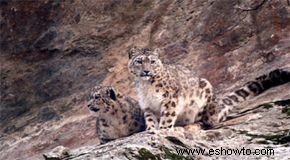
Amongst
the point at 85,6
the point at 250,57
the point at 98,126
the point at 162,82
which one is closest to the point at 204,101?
the point at 162,82

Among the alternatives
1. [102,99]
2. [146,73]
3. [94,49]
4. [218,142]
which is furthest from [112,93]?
[94,49]

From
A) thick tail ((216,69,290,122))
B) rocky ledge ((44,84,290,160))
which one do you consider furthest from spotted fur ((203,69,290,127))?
rocky ledge ((44,84,290,160))

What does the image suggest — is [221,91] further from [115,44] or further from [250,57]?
[115,44]

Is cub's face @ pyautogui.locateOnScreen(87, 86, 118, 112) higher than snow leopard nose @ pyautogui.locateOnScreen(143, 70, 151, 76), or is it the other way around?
snow leopard nose @ pyautogui.locateOnScreen(143, 70, 151, 76)

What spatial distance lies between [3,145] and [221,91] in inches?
251

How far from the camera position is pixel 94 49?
73.6ft

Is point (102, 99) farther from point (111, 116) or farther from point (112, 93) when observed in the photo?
point (111, 116)

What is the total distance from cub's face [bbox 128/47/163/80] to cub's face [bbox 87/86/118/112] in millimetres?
589

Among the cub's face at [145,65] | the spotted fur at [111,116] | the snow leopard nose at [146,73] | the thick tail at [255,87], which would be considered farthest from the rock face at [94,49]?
the snow leopard nose at [146,73]

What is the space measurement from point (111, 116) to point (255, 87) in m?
2.94

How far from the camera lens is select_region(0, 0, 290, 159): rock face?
18734 millimetres

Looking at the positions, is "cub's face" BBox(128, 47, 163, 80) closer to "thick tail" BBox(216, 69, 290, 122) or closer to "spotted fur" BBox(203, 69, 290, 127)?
"spotted fur" BBox(203, 69, 290, 127)

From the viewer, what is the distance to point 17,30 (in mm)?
24203

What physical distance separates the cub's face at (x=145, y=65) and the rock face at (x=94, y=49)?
387 cm
